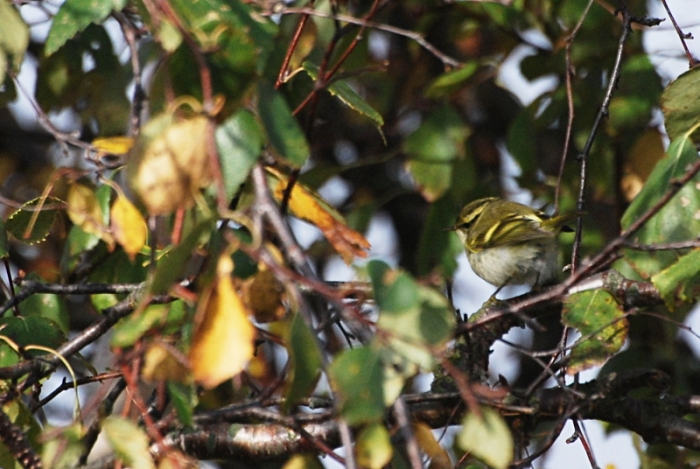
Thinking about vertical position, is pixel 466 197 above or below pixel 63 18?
below

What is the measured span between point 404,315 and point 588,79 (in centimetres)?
317

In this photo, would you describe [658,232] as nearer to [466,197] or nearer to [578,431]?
[578,431]

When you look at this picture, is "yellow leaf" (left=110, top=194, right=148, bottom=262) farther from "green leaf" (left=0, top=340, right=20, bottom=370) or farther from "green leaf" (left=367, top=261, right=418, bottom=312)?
"green leaf" (left=0, top=340, right=20, bottom=370)

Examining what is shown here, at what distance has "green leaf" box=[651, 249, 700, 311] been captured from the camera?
210cm

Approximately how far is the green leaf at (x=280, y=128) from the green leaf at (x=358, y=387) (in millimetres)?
330

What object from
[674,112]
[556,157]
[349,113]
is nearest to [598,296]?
[674,112]

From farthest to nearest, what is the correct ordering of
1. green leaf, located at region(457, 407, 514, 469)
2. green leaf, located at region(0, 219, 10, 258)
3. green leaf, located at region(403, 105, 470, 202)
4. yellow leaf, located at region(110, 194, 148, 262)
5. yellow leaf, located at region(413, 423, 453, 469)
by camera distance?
green leaf, located at region(403, 105, 470, 202) < green leaf, located at region(0, 219, 10, 258) < yellow leaf, located at region(110, 194, 148, 262) < yellow leaf, located at region(413, 423, 453, 469) < green leaf, located at region(457, 407, 514, 469)

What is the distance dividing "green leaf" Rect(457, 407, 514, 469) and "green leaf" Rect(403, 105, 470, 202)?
8.06 ft

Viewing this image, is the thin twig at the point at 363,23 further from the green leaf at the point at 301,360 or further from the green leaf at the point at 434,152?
the green leaf at the point at 301,360

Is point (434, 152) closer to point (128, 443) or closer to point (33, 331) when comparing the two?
point (33, 331)

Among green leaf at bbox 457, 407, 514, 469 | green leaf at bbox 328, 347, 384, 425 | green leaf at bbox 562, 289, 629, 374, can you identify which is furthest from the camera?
green leaf at bbox 562, 289, 629, 374

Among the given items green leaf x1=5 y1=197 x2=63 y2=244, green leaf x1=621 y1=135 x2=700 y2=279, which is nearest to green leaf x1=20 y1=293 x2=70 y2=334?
green leaf x1=5 y1=197 x2=63 y2=244

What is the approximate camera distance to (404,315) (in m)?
1.27

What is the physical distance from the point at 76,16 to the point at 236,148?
0.94m
